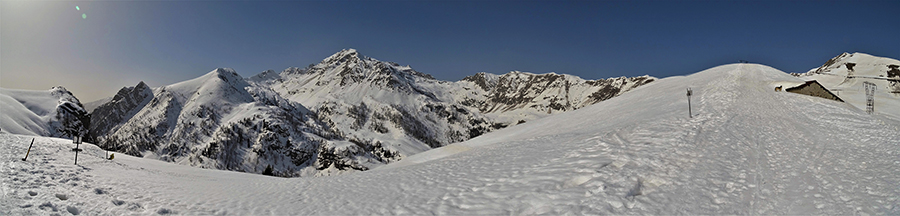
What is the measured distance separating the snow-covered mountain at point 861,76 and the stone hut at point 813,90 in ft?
94.6

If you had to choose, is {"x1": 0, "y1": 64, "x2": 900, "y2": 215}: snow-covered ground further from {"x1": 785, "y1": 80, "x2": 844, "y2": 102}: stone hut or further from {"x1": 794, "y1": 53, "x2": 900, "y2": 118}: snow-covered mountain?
{"x1": 794, "y1": 53, "x2": 900, "y2": 118}: snow-covered mountain

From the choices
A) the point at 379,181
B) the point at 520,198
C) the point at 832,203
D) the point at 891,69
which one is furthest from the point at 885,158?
the point at 891,69

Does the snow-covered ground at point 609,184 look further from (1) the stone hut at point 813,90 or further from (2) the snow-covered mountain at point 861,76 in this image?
(2) the snow-covered mountain at point 861,76

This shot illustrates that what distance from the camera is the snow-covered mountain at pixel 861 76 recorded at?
69.1 m

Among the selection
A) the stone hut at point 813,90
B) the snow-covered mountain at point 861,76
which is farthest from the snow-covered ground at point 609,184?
the snow-covered mountain at point 861,76

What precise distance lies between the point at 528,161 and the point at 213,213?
41.1 feet

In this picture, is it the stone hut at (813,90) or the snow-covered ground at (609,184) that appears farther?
the stone hut at (813,90)

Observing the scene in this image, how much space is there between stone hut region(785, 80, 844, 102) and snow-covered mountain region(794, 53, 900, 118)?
28822 mm

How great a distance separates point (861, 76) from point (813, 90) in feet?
287

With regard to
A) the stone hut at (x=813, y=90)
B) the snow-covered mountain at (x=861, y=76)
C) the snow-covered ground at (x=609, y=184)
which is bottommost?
the snow-covered ground at (x=609, y=184)

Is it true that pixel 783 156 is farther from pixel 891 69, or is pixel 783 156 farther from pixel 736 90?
pixel 891 69

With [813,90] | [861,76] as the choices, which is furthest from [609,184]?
[861,76]

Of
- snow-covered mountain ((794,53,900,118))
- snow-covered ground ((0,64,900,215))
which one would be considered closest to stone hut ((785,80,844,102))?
snow-covered ground ((0,64,900,215))

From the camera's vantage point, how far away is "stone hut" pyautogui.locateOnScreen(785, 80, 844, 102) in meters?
37.6
